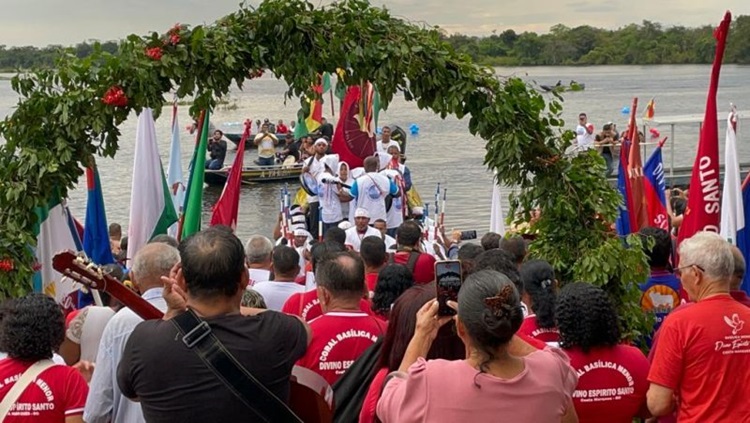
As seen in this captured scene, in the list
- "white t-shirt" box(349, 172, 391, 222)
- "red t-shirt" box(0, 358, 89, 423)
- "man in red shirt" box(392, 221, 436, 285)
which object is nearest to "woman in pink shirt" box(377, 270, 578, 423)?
"red t-shirt" box(0, 358, 89, 423)

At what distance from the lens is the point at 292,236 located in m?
13.9

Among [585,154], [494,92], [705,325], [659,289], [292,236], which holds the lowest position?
[292,236]

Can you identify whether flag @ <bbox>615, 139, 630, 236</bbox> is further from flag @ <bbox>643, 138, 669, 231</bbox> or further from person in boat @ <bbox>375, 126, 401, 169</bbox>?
person in boat @ <bbox>375, 126, 401, 169</bbox>

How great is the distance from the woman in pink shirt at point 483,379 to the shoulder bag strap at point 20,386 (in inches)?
66.8

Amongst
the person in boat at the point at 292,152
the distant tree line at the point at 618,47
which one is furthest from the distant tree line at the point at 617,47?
the person in boat at the point at 292,152

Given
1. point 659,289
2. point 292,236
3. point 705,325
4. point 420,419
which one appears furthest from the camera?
point 292,236

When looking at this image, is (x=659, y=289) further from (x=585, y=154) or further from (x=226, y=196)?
(x=226, y=196)

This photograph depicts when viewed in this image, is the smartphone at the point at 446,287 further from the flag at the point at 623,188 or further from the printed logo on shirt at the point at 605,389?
the flag at the point at 623,188

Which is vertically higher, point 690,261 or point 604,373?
point 690,261

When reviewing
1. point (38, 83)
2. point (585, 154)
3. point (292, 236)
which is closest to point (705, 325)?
point (585, 154)

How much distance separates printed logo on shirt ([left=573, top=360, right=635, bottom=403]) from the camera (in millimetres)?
4586

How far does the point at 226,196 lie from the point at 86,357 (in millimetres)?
5057

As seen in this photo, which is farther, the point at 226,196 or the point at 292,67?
the point at 226,196

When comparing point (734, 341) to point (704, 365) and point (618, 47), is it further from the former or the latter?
point (618, 47)
